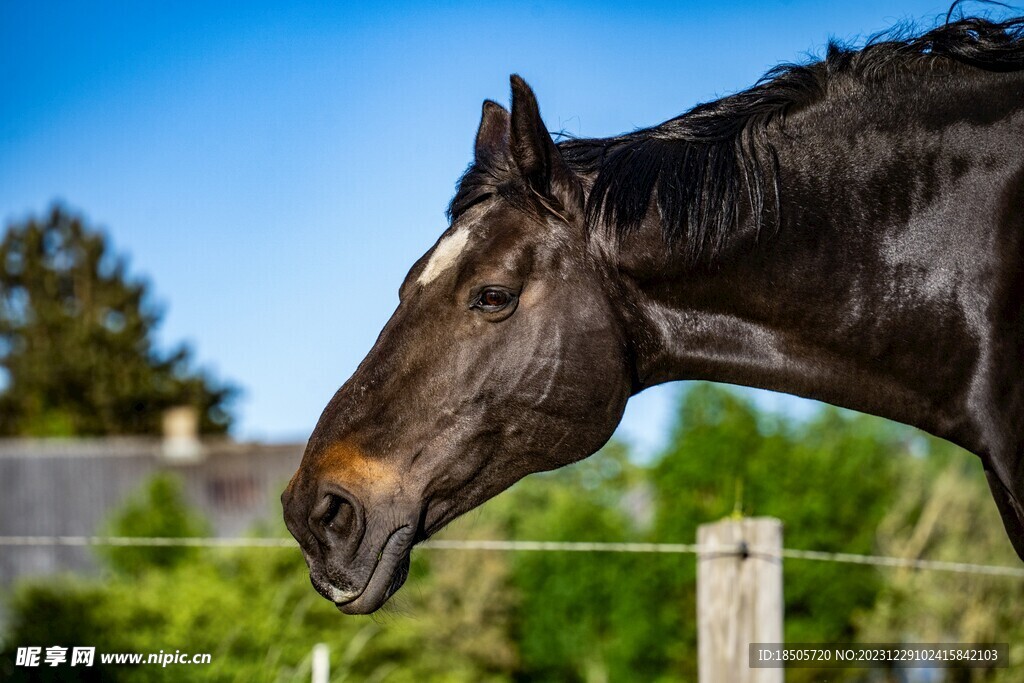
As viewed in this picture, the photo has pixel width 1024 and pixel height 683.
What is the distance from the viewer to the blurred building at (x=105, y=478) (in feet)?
99.1

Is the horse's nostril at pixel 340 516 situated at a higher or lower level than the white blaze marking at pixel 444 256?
lower

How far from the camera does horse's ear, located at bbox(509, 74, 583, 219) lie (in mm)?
2344

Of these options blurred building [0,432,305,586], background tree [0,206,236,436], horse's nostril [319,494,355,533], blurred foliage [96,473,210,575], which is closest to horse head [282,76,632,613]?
horse's nostril [319,494,355,533]

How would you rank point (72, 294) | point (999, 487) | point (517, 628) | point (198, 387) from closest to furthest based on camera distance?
point (999, 487)
point (517, 628)
point (198, 387)
point (72, 294)

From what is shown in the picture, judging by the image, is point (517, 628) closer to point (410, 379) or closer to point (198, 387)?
point (410, 379)

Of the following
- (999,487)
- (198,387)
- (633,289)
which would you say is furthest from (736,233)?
(198,387)

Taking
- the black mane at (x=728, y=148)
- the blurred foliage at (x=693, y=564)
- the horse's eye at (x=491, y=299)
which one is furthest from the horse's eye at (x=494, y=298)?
the blurred foliage at (x=693, y=564)

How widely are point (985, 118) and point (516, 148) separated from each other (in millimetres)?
1073

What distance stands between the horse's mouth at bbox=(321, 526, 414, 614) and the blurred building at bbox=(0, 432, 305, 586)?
27515 mm

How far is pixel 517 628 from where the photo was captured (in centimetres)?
1684

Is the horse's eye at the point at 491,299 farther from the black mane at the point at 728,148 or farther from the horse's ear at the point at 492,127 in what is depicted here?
the horse's ear at the point at 492,127

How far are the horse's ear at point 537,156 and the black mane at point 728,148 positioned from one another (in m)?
0.06

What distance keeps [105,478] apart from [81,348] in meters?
14.2

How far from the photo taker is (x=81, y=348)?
144ft
